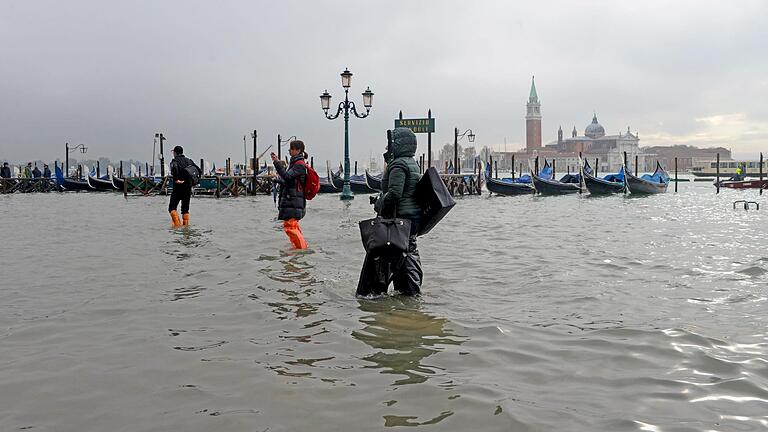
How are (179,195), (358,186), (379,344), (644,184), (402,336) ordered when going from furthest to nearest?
(358,186) < (644,184) < (179,195) < (402,336) < (379,344)

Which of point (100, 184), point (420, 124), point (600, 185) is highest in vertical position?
point (420, 124)

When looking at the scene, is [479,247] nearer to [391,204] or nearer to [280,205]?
[280,205]

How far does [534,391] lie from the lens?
10.1ft

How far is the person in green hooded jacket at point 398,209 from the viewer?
16.4 ft

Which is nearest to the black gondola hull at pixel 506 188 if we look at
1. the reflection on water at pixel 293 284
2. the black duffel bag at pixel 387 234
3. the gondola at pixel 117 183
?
the gondola at pixel 117 183

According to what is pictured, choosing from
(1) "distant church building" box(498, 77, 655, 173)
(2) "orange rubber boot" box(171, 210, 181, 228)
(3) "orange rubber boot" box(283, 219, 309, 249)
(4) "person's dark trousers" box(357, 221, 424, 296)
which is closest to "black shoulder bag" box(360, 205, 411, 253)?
(4) "person's dark trousers" box(357, 221, 424, 296)

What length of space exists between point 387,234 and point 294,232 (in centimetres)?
367

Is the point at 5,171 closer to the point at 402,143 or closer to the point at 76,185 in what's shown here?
the point at 76,185

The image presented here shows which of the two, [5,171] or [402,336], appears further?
[5,171]

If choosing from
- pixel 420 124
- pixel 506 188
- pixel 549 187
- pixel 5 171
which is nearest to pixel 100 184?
pixel 5 171

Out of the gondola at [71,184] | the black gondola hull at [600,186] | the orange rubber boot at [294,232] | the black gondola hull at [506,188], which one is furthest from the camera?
the gondola at [71,184]

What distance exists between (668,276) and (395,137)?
3424mm

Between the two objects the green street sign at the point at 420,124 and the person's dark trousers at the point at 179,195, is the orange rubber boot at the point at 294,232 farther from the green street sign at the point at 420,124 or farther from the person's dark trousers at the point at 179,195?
the green street sign at the point at 420,124

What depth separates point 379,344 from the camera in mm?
3881
